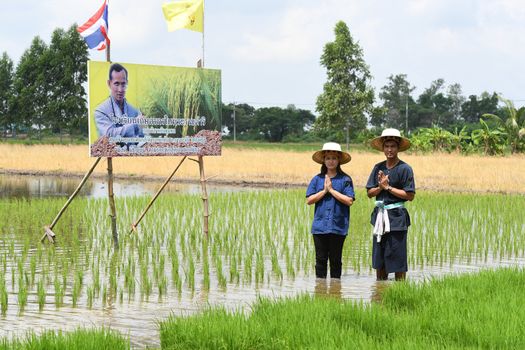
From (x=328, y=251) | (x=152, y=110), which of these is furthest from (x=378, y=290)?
(x=152, y=110)

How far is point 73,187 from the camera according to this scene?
25.8 metres

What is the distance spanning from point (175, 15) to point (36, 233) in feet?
12.8

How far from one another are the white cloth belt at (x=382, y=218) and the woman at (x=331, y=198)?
0.28 m

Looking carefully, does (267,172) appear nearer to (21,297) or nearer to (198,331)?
(21,297)

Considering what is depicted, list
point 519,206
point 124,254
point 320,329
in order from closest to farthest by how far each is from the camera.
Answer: point 320,329 < point 124,254 < point 519,206

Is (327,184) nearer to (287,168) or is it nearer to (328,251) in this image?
(328,251)

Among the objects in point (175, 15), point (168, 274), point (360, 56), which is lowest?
point (168, 274)

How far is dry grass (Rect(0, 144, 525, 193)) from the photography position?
2360 cm

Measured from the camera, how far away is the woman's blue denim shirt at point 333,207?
8.06 metres

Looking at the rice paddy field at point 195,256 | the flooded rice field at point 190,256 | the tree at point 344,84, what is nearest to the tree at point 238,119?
the tree at point 344,84

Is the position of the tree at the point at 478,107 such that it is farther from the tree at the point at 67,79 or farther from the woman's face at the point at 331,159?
the woman's face at the point at 331,159

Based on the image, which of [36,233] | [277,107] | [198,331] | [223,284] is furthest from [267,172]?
[277,107]

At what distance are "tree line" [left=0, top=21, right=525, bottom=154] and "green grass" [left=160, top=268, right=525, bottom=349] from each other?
27.8 meters

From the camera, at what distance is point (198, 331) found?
541cm
